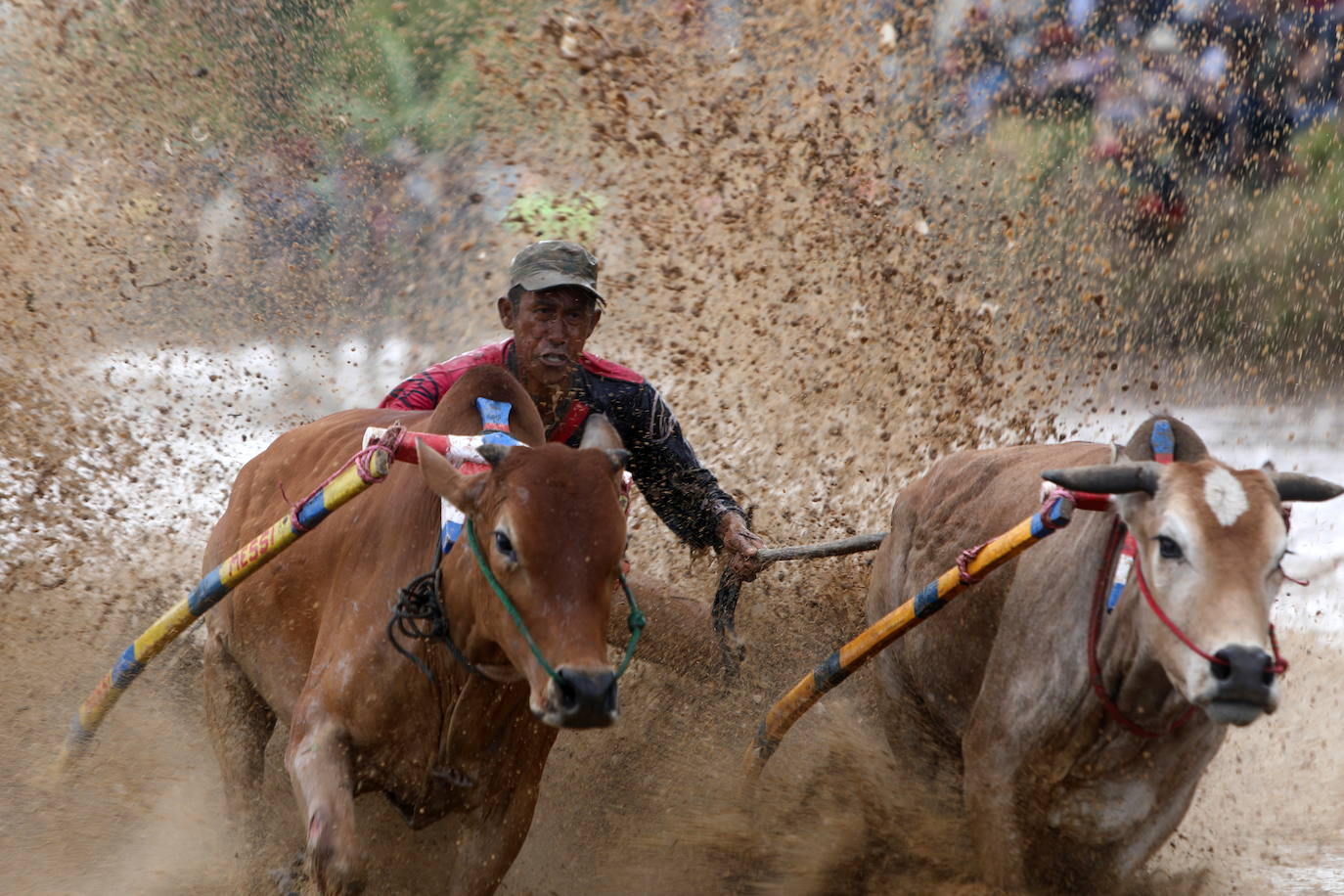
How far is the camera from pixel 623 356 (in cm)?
771

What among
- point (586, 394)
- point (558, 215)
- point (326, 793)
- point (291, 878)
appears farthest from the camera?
point (558, 215)

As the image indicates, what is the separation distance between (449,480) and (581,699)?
0.66 metres

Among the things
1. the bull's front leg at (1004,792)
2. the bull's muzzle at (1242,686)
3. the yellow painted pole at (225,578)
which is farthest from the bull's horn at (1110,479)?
the yellow painted pole at (225,578)

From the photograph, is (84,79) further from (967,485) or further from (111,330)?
(967,485)

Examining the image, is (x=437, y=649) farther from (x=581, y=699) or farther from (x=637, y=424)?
(x=637, y=424)

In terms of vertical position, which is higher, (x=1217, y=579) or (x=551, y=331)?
(x=551, y=331)

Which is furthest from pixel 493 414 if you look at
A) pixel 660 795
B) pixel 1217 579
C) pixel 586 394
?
pixel 660 795

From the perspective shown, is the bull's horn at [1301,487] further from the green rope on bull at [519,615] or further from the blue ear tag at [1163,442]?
the green rope on bull at [519,615]

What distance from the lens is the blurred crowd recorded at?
771 cm

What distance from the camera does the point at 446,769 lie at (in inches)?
137

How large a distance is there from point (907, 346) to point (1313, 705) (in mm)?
2314

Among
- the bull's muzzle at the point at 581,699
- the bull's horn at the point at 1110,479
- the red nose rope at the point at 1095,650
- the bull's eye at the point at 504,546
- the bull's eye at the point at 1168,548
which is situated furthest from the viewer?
the red nose rope at the point at 1095,650

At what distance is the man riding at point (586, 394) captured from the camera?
4.35 meters

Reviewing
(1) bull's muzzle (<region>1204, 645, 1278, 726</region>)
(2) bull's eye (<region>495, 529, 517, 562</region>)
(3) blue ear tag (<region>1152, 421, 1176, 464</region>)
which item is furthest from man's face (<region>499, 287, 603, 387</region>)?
(1) bull's muzzle (<region>1204, 645, 1278, 726</region>)
